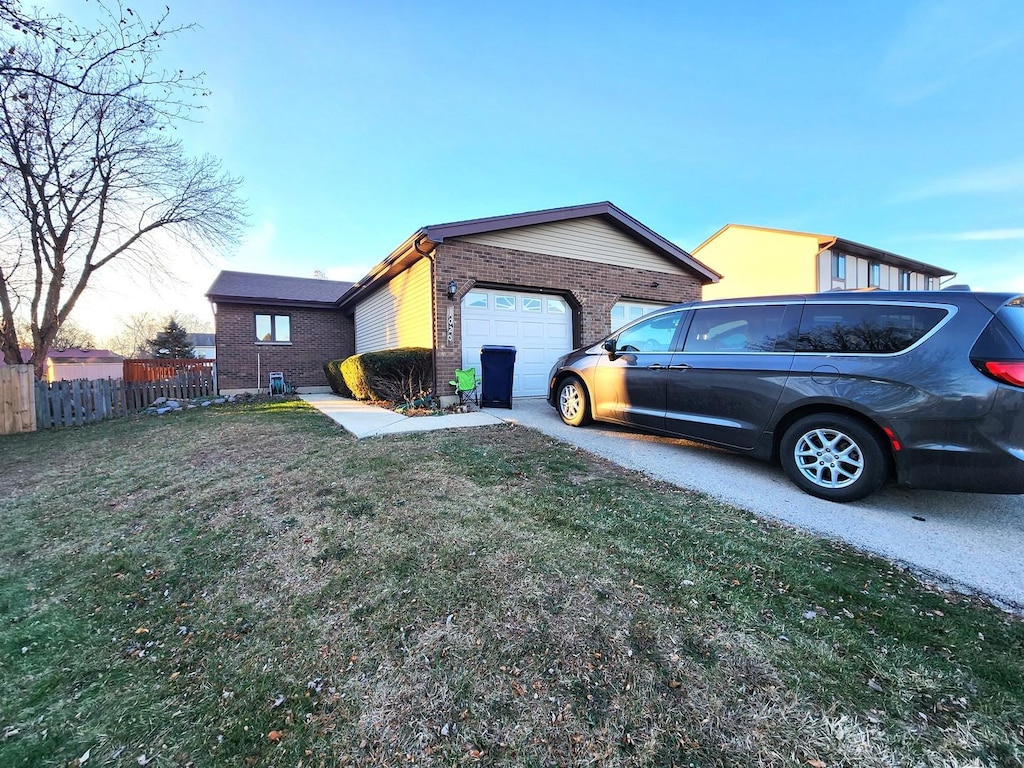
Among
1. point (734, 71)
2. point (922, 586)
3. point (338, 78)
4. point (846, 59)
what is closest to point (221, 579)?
point (922, 586)

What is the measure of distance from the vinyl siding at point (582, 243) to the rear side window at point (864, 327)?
5905mm

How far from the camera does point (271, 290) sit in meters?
15.5

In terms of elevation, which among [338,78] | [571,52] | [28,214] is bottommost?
[28,214]

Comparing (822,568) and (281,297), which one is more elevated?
(281,297)

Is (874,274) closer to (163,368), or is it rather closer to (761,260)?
(761,260)

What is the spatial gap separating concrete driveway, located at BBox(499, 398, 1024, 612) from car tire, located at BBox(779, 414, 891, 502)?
0.13m

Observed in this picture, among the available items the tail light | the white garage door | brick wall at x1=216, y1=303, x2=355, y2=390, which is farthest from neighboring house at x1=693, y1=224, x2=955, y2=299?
brick wall at x1=216, y1=303, x2=355, y2=390

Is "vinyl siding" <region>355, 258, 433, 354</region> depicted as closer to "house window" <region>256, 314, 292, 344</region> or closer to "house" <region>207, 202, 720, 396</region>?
"house" <region>207, 202, 720, 396</region>

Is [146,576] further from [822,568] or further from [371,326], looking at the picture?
[371,326]

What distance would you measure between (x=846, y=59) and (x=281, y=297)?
16866mm

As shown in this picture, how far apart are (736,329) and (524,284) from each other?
5.11 meters

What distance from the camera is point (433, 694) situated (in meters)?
1.58

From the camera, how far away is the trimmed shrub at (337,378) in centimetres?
1184

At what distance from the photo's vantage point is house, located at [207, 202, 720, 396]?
789cm
